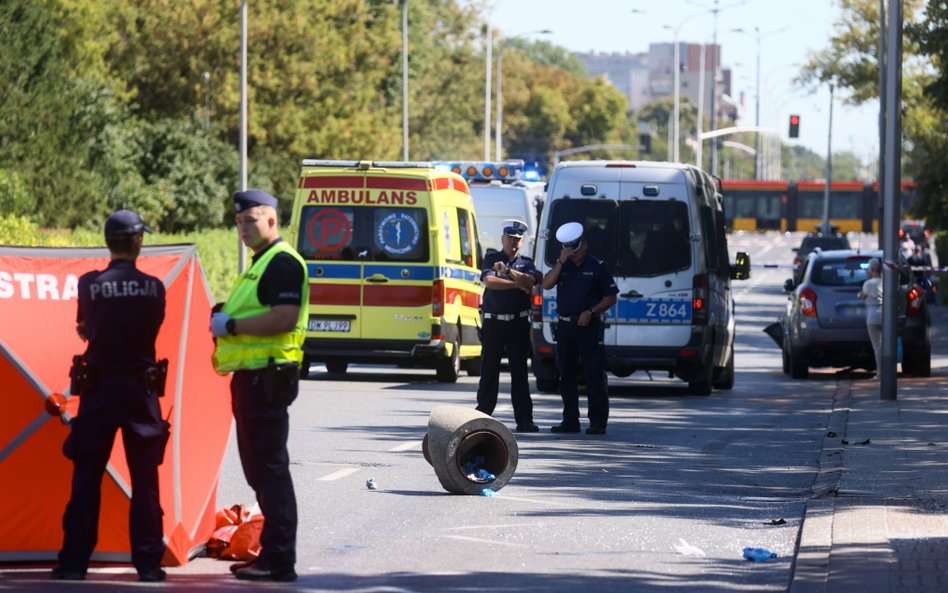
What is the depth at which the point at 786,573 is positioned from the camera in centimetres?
891

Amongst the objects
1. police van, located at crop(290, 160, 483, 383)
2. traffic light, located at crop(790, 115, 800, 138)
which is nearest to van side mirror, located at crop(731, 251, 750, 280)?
police van, located at crop(290, 160, 483, 383)

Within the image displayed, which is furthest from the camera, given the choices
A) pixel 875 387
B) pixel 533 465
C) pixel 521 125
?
pixel 521 125

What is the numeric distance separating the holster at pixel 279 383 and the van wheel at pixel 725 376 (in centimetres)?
1386

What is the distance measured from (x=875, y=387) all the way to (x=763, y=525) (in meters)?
11.8

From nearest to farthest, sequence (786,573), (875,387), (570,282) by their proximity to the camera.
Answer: (786,573), (570,282), (875,387)

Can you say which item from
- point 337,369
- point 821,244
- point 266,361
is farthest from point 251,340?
point 821,244

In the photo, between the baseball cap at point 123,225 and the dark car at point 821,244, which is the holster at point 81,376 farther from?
the dark car at point 821,244

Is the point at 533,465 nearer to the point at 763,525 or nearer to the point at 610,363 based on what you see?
the point at 763,525

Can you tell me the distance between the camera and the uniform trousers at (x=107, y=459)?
8.23m

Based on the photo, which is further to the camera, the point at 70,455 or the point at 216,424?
the point at 216,424

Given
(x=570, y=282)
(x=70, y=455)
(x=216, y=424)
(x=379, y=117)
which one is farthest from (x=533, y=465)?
(x=379, y=117)

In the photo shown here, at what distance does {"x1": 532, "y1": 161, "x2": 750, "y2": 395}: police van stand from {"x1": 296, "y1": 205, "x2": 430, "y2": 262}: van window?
184cm

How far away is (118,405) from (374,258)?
43.3 feet

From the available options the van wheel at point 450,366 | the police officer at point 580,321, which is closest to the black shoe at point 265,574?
the police officer at point 580,321
